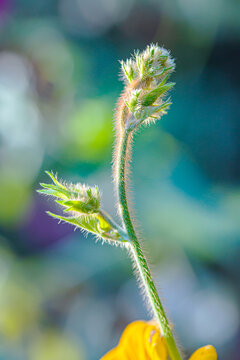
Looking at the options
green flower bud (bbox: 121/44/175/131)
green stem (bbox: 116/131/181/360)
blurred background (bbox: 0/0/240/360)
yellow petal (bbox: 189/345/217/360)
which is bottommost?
yellow petal (bbox: 189/345/217/360)

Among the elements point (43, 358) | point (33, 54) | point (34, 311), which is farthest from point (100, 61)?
point (43, 358)

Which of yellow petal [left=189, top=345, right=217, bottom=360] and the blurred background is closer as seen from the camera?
yellow petal [left=189, top=345, right=217, bottom=360]

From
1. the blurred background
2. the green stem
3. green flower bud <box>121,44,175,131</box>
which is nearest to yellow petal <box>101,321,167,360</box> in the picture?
the green stem

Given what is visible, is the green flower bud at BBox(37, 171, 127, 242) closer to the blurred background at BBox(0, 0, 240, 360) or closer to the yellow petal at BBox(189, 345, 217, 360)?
the yellow petal at BBox(189, 345, 217, 360)

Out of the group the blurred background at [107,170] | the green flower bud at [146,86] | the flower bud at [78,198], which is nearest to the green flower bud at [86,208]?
the flower bud at [78,198]

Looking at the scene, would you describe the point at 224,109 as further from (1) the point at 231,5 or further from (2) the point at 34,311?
(2) the point at 34,311
